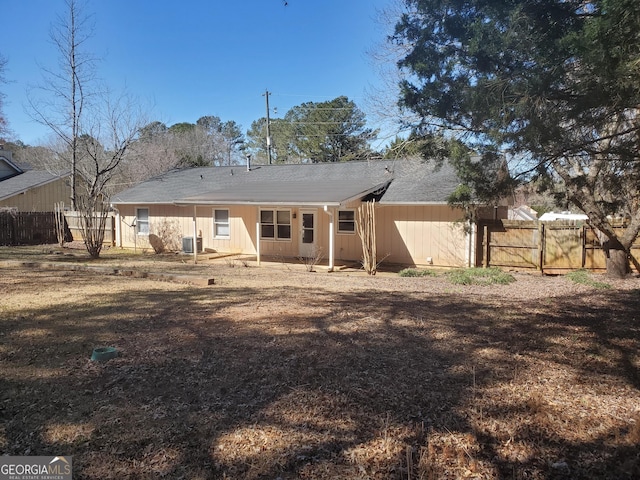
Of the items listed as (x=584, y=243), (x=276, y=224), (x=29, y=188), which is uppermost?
(x=29, y=188)

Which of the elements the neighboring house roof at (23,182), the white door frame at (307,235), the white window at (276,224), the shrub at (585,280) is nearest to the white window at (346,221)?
the white door frame at (307,235)

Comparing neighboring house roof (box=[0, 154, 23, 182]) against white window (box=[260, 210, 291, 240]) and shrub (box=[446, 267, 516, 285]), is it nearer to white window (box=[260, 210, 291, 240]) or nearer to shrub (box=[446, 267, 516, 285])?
white window (box=[260, 210, 291, 240])

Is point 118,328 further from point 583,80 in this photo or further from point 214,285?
point 583,80

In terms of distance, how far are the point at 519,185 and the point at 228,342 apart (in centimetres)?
A: 447

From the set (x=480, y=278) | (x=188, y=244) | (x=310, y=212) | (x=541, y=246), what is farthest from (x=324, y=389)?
(x=188, y=244)

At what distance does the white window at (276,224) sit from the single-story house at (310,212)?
0.04 meters

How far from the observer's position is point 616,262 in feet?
38.8

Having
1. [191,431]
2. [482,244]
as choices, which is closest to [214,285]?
[191,431]

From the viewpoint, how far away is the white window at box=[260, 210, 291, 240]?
16703 mm

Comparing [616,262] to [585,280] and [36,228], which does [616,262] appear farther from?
[36,228]

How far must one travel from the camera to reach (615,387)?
3809mm

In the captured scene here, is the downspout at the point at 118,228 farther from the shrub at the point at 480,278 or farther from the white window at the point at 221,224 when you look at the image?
the shrub at the point at 480,278

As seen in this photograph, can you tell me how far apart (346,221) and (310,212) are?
1.42 m

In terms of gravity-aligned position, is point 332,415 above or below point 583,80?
below
